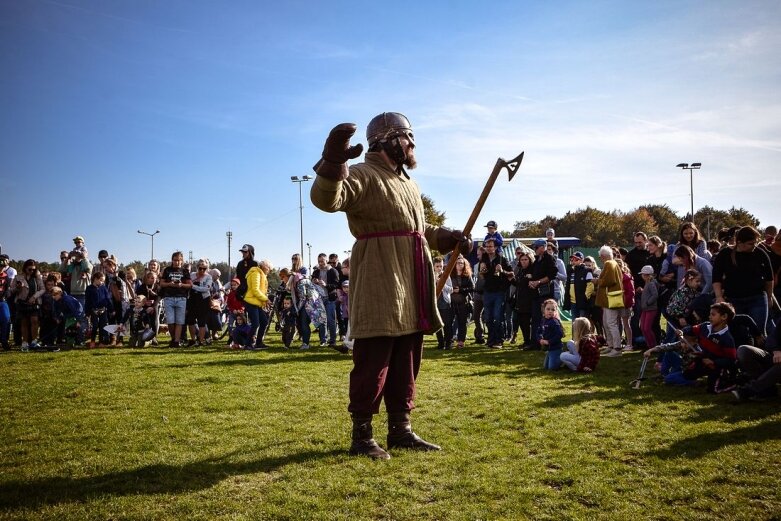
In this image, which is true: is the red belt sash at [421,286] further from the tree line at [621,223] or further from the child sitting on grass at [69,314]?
the tree line at [621,223]

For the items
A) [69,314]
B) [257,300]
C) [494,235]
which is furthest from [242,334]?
[494,235]

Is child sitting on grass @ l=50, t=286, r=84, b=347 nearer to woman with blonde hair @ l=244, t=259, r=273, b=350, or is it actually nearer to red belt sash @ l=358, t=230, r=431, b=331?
woman with blonde hair @ l=244, t=259, r=273, b=350

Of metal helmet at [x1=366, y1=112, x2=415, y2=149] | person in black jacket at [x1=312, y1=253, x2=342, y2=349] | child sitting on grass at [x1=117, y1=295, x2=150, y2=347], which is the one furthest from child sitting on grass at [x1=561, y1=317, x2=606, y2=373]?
child sitting on grass at [x1=117, y1=295, x2=150, y2=347]

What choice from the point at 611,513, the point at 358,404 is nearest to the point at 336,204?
the point at 358,404

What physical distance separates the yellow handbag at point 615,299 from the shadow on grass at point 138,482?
7.59 meters

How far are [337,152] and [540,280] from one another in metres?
8.50

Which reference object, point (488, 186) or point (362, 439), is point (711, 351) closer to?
point (488, 186)

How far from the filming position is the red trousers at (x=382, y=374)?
4.22 meters

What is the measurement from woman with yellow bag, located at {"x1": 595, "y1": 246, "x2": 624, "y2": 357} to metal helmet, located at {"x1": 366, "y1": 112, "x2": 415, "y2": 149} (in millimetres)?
6955

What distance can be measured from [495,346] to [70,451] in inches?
353

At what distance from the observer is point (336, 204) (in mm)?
3830

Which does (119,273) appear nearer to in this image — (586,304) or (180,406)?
(180,406)

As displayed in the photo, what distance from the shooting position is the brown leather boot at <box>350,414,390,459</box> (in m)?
4.21

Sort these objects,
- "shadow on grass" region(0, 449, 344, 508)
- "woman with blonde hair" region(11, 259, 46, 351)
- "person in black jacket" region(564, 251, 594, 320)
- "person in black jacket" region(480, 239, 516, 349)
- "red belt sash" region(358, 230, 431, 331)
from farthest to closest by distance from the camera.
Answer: "woman with blonde hair" region(11, 259, 46, 351) < "person in black jacket" region(480, 239, 516, 349) < "person in black jacket" region(564, 251, 594, 320) < "red belt sash" region(358, 230, 431, 331) < "shadow on grass" region(0, 449, 344, 508)
